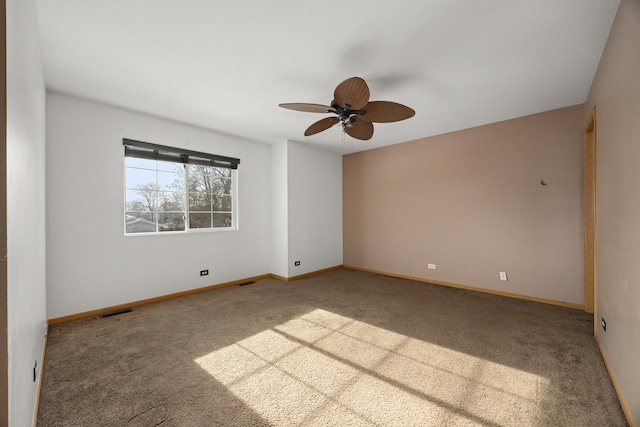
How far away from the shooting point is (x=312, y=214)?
17.9ft

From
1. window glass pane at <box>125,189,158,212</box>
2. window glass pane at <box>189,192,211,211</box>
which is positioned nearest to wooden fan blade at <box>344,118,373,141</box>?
window glass pane at <box>189,192,211,211</box>

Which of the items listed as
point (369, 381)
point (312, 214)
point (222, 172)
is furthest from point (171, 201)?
point (369, 381)

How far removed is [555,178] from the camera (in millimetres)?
3629

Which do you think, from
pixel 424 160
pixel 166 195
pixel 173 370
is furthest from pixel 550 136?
pixel 166 195

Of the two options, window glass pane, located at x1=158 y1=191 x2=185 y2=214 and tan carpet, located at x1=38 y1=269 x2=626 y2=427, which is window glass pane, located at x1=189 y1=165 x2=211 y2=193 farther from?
tan carpet, located at x1=38 y1=269 x2=626 y2=427

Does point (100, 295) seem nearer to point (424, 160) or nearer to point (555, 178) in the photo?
point (424, 160)

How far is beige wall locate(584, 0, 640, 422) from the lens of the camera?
5.16ft

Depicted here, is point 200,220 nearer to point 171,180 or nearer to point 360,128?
point 171,180

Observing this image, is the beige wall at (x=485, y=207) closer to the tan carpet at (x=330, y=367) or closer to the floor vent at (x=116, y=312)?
the tan carpet at (x=330, y=367)

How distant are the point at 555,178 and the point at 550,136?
568mm

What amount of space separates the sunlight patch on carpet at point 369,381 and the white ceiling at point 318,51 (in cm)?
258

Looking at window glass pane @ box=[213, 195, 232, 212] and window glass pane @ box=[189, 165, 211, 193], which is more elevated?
window glass pane @ box=[189, 165, 211, 193]

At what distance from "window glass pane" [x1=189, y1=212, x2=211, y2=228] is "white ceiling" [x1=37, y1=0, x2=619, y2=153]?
1554 millimetres

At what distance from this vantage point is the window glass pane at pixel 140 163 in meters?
3.63
